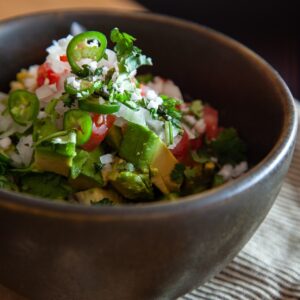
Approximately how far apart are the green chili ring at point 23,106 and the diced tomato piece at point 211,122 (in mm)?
350

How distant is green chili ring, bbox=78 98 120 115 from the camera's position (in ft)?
3.01

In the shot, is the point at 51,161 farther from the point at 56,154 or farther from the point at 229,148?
the point at 229,148

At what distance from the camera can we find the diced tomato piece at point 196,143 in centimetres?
111

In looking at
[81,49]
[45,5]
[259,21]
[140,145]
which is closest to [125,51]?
[81,49]

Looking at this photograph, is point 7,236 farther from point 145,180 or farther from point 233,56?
point 233,56

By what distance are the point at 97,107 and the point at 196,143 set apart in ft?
0.90

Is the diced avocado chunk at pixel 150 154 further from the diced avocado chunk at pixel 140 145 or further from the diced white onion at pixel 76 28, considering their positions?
the diced white onion at pixel 76 28

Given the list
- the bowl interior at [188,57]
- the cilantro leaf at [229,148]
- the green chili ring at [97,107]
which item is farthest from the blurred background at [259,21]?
the green chili ring at [97,107]

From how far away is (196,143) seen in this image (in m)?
1.12

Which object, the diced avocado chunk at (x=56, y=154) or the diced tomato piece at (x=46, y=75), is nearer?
the diced avocado chunk at (x=56, y=154)

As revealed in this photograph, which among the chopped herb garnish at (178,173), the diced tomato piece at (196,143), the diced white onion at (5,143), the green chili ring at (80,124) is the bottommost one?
the diced tomato piece at (196,143)

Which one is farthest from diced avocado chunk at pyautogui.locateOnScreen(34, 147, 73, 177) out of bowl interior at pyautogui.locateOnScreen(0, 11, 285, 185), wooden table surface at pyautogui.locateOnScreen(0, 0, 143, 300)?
wooden table surface at pyautogui.locateOnScreen(0, 0, 143, 300)

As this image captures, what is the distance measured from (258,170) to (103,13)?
63cm

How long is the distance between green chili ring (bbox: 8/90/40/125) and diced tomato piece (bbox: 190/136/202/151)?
305 mm
